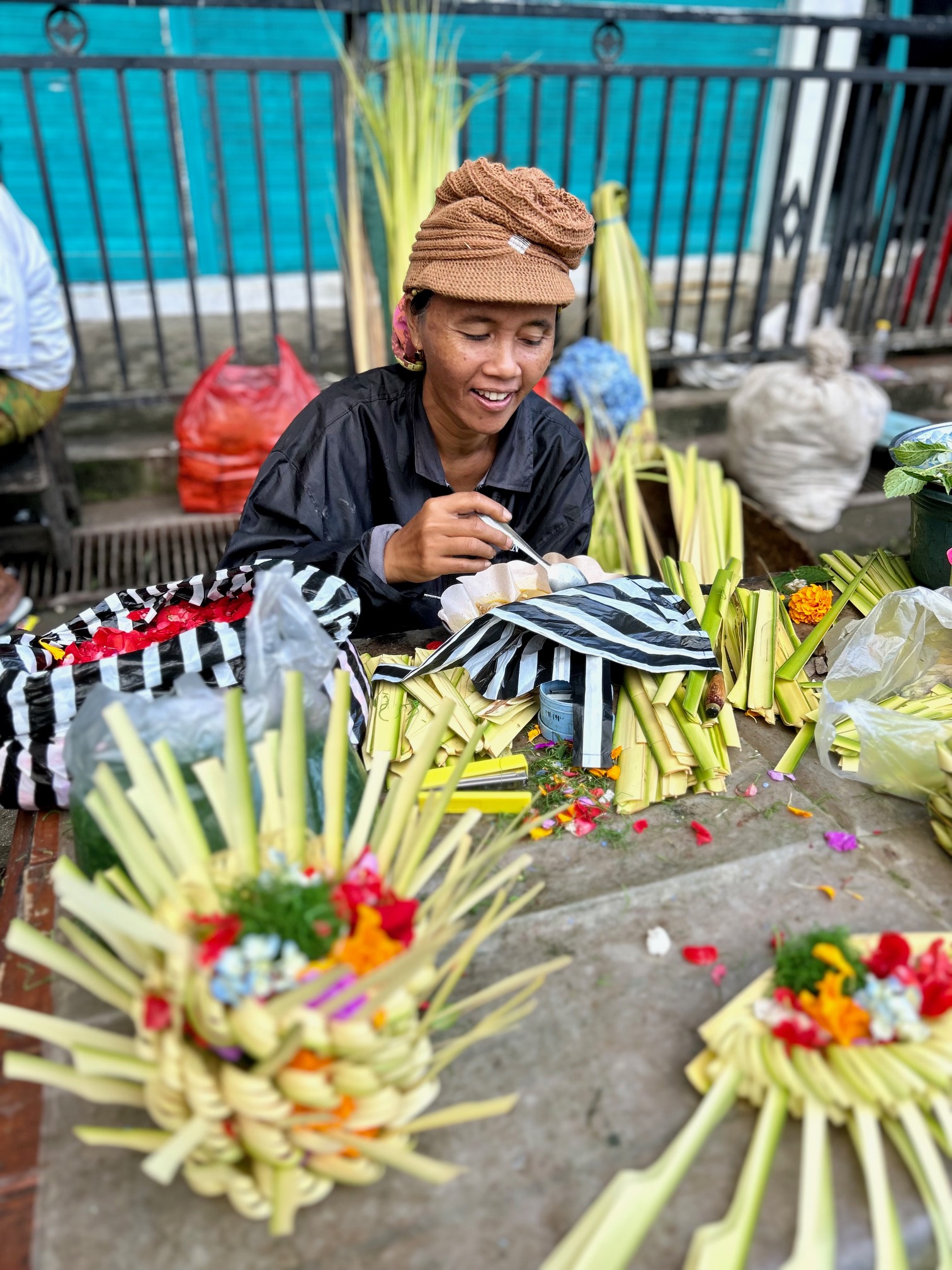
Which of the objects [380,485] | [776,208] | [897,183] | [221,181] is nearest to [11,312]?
[221,181]

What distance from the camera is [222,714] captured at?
1214 millimetres

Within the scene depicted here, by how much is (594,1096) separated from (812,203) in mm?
4974

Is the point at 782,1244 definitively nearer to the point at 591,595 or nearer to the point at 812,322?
the point at 591,595

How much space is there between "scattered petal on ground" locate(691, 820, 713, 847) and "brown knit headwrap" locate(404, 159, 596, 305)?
1.08 m

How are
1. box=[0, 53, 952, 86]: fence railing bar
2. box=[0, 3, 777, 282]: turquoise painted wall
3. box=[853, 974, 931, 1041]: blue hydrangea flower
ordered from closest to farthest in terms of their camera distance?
box=[853, 974, 931, 1041]: blue hydrangea flower, box=[0, 53, 952, 86]: fence railing bar, box=[0, 3, 777, 282]: turquoise painted wall

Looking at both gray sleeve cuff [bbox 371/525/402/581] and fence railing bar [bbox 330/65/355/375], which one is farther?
fence railing bar [bbox 330/65/355/375]

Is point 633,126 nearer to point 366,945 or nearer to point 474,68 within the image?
point 474,68

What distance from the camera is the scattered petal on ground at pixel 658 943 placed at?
1.23 meters

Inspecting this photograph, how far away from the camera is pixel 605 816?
1473 millimetres

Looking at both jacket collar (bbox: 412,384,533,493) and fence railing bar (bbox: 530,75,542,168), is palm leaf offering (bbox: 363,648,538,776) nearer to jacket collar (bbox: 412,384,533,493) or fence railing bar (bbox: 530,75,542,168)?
jacket collar (bbox: 412,384,533,493)

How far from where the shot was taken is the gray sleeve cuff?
6.50 feet

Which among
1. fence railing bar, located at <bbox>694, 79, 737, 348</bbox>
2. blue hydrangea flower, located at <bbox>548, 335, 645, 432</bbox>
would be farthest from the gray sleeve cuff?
fence railing bar, located at <bbox>694, 79, 737, 348</bbox>

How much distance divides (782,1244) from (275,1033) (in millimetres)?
591

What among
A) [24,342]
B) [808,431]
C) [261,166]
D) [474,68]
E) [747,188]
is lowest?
[808,431]
